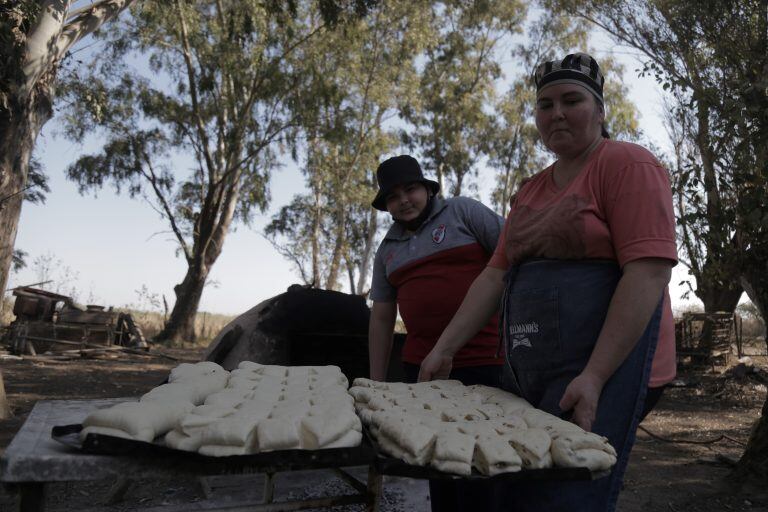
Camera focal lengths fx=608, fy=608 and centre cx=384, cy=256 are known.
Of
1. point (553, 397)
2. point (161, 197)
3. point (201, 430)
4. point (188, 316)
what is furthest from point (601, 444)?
point (161, 197)

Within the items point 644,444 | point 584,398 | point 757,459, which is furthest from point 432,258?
point 644,444

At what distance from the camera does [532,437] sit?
1.28 metres

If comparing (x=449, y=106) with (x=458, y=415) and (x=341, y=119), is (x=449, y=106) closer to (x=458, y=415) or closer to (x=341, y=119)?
(x=341, y=119)

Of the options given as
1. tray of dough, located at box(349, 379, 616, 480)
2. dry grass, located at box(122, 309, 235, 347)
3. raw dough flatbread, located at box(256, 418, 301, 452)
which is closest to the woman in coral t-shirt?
tray of dough, located at box(349, 379, 616, 480)

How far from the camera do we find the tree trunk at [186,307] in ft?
54.1

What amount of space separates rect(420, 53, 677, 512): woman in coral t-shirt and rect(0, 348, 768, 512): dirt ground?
1.20 metres

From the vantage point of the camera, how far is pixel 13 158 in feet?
20.4

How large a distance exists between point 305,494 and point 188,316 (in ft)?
46.5

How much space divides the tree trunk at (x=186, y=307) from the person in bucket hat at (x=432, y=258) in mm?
14933

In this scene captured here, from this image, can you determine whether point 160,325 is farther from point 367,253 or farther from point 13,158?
point 13,158

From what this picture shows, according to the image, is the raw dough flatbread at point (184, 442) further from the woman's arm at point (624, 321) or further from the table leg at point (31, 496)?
the woman's arm at point (624, 321)

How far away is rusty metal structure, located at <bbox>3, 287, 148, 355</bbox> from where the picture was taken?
11.4 m

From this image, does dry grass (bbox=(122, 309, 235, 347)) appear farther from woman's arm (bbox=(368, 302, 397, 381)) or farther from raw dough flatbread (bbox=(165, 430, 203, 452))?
raw dough flatbread (bbox=(165, 430, 203, 452))

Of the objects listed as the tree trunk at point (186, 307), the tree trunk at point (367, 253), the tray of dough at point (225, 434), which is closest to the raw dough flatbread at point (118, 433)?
the tray of dough at point (225, 434)
